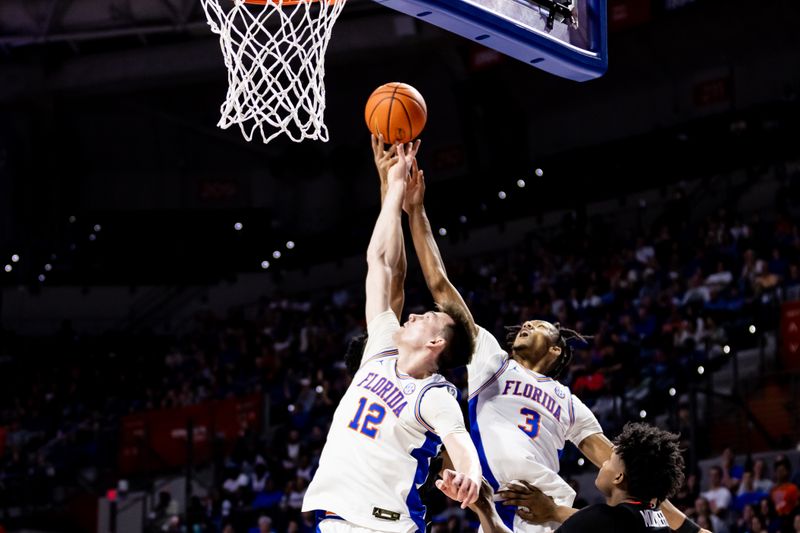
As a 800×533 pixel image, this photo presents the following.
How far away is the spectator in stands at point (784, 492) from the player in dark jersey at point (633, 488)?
544 centimetres

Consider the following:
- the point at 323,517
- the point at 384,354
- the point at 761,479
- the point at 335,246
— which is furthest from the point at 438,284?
the point at 335,246

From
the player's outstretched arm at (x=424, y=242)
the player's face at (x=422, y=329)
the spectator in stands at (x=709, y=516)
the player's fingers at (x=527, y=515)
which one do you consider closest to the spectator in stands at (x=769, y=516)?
the spectator in stands at (x=709, y=516)

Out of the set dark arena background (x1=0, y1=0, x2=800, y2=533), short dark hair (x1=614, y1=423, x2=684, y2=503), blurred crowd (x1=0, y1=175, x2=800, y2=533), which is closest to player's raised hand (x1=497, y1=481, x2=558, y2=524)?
short dark hair (x1=614, y1=423, x2=684, y2=503)

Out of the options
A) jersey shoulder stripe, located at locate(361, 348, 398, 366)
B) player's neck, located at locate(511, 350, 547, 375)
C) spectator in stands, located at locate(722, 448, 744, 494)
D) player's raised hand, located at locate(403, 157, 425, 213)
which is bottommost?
spectator in stands, located at locate(722, 448, 744, 494)

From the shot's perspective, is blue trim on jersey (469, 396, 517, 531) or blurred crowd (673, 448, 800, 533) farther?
blurred crowd (673, 448, 800, 533)

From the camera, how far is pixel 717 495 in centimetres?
1012

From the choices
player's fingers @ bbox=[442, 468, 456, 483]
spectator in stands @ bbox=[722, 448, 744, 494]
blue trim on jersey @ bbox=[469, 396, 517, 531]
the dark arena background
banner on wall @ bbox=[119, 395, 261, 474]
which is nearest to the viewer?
player's fingers @ bbox=[442, 468, 456, 483]

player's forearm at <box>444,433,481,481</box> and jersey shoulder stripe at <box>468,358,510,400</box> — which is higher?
jersey shoulder stripe at <box>468,358,510,400</box>

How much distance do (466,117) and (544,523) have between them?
1786 cm

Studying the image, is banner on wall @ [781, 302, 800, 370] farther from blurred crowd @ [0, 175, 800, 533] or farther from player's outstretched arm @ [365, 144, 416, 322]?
player's outstretched arm @ [365, 144, 416, 322]

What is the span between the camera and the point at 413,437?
4.53 metres

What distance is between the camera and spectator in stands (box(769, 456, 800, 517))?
30.7 ft

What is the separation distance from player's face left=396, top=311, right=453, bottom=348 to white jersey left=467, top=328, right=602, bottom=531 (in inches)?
36.9

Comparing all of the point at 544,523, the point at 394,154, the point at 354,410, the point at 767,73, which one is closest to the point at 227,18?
the point at 394,154
